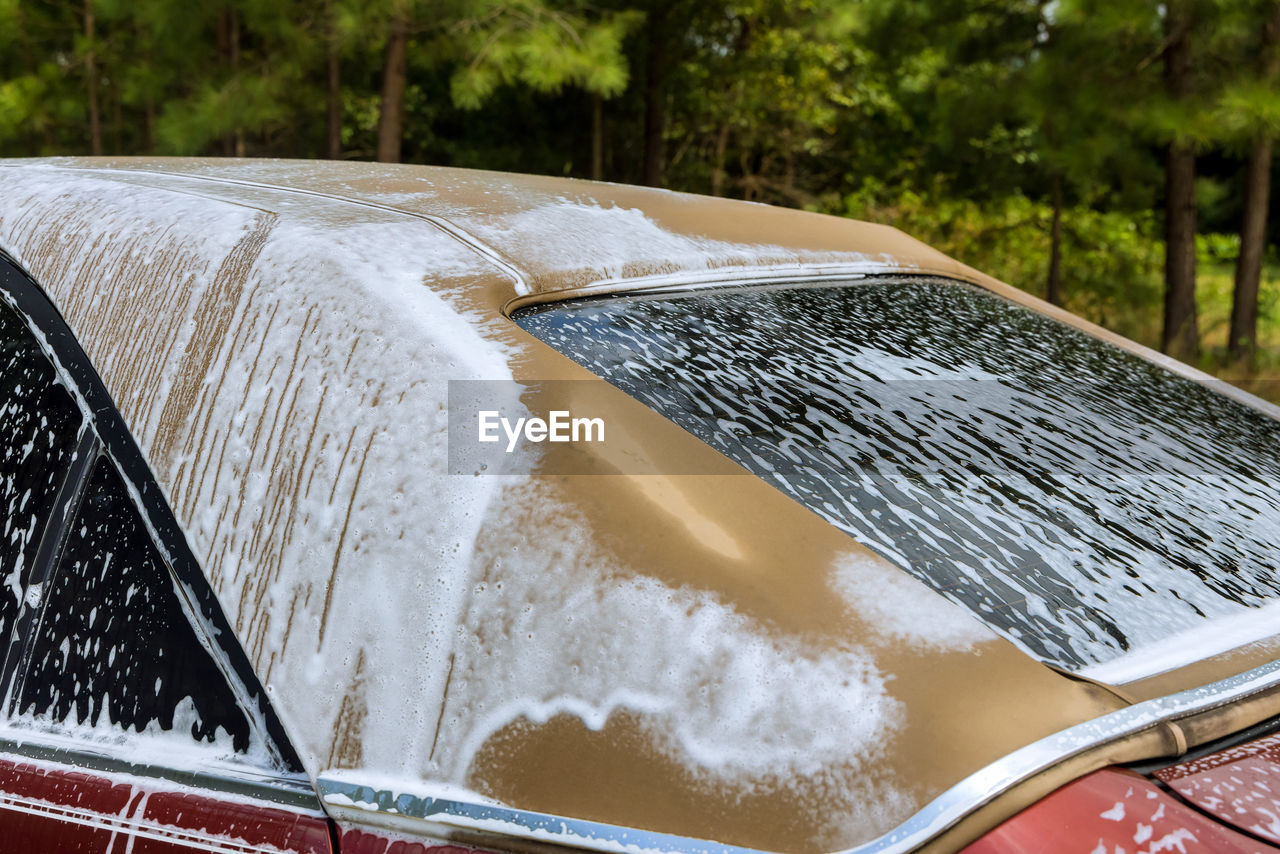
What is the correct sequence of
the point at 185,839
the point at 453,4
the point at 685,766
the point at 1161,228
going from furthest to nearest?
the point at 1161,228 < the point at 453,4 < the point at 185,839 < the point at 685,766

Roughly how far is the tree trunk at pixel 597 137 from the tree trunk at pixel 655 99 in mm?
800

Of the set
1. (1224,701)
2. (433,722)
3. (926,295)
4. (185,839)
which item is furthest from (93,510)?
(926,295)

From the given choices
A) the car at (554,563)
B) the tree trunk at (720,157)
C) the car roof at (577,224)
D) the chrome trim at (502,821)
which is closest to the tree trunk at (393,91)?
the tree trunk at (720,157)

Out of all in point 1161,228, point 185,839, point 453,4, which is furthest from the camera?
point 1161,228

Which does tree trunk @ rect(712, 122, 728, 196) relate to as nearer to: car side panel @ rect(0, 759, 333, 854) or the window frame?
the window frame

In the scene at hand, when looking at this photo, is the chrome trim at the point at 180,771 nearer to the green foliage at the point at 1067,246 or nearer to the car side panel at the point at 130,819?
the car side panel at the point at 130,819

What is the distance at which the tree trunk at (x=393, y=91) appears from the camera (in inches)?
432

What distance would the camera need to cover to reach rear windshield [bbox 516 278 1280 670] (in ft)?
3.00

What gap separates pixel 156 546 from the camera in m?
0.97

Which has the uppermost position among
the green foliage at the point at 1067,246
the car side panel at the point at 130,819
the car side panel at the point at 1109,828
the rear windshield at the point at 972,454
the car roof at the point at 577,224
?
the car roof at the point at 577,224

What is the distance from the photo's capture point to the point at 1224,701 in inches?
31.8

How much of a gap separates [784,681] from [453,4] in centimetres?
1029

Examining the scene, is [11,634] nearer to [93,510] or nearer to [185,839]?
[93,510]

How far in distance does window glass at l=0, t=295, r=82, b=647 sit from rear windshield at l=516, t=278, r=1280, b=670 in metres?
0.50
